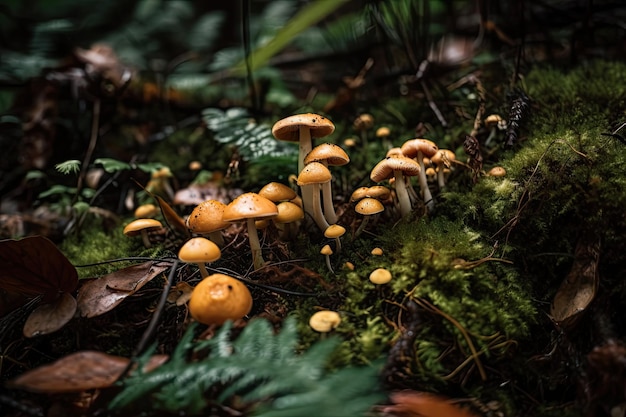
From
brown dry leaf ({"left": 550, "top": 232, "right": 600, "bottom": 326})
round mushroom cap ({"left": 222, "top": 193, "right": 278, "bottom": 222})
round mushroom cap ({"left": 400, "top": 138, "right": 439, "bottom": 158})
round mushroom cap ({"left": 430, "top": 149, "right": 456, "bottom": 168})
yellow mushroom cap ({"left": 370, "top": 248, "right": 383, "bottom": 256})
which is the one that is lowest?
brown dry leaf ({"left": 550, "top": 232, "right": 600, "bottom": 326})

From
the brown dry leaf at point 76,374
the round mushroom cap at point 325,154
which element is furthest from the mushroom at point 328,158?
the brown dry leaf at point 76,374

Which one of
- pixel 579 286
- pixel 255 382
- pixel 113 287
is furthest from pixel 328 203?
pixel 579 286

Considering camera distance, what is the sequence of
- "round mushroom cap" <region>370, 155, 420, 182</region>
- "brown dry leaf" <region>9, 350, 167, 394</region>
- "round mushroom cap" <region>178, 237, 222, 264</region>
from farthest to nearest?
"round mushroom cap" <region>370, 155, 420, 182</region> → "round mushroom cap" <region>178, 237, 222, 264</region> → "brown dry leaf" <region>9, 350, 167, 394</region>

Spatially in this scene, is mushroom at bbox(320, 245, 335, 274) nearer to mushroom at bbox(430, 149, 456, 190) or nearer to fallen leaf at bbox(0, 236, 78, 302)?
mushroom at bbox(430, 149, 456, 190)

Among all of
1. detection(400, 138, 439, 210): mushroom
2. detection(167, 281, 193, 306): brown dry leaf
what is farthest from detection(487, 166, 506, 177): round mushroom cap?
detection(167, 281, 193, 306): brown dry leaf

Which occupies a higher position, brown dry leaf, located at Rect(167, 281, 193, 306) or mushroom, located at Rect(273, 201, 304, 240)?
mushroom, located at Rect(273, 201, 304, 240)

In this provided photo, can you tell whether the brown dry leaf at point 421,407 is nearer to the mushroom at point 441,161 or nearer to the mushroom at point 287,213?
the mushroom at point 287,213
